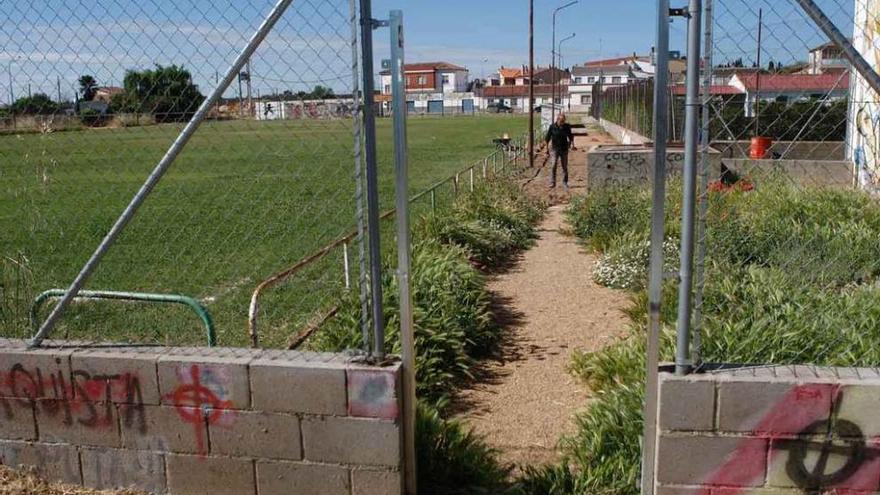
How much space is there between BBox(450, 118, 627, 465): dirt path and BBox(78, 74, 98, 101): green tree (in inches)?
118

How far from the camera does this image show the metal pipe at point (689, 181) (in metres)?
3.19

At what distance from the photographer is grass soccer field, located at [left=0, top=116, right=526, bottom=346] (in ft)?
17.4

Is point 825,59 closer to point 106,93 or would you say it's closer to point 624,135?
point 106,93

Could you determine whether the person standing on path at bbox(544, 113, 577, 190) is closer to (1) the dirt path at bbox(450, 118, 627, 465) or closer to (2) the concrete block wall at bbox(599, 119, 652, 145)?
(2) the concrete block wall at bbox(599, 119, 652, 145)

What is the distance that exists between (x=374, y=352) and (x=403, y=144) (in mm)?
932

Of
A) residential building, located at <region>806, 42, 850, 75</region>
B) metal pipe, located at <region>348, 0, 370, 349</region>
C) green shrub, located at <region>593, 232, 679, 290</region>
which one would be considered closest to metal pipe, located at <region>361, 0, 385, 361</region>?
metal pipe, located at <region>348, 0, 370, 349</region>

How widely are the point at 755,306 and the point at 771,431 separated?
8.98 ft

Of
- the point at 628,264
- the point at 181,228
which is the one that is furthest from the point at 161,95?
the point at 181,228

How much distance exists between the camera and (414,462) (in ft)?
12.7

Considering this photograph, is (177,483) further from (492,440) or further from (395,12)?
(395,12)

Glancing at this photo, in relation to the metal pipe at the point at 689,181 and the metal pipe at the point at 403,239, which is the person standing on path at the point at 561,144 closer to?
the metal pipe at the point at 403,239

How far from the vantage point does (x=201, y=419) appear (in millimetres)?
3912

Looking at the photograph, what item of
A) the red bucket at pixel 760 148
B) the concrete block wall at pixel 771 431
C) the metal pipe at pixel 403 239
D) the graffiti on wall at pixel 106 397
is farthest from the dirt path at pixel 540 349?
the red bucket at pixel 760 148

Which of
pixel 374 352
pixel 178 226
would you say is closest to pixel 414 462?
pixel 374 352
